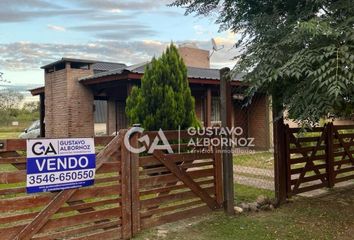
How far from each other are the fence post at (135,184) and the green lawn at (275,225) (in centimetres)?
18

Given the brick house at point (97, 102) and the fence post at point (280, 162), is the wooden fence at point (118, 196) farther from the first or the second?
the brick house at point (97, 102)

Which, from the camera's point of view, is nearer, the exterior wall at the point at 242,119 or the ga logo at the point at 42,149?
the ga logo at the point at 42,149

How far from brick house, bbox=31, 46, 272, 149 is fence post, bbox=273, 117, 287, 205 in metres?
7.22

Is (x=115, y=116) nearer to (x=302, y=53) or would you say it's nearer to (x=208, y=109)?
(x=208, y=109)

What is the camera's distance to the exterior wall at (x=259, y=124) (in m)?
16.3

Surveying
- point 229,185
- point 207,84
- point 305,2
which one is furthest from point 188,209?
point 207,84

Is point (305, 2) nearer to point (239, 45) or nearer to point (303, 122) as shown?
point (239, 45)

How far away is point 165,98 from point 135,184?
8.31 ft

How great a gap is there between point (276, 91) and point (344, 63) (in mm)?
1580

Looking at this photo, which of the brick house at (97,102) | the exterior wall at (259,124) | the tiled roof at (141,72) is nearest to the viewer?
the tiled roof at (141,72)

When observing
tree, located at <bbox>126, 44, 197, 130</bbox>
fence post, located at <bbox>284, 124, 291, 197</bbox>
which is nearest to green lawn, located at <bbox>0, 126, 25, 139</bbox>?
tree, located at <bbox>126, 44, 197, 130</bbox>

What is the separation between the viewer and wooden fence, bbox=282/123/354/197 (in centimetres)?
689

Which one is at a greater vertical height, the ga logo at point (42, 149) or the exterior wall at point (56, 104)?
the exterior wall at point (56, 104)

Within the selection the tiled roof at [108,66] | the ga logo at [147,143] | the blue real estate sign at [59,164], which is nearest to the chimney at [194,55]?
the tiled roof at [108,66]
